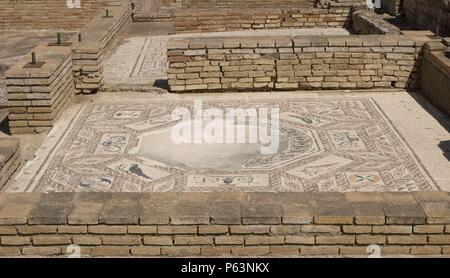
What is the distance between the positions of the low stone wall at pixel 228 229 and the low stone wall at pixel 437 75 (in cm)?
360

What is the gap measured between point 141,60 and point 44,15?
5.38 metres

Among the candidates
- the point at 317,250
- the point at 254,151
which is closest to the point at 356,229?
the point at 317,250

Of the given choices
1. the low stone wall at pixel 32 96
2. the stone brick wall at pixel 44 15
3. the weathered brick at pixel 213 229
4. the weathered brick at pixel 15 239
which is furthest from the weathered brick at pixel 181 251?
the stone brick wall at pixel 44 15

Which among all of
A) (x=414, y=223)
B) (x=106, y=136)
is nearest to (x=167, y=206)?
(x=414, y=223)

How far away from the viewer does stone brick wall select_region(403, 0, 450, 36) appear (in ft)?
31.1

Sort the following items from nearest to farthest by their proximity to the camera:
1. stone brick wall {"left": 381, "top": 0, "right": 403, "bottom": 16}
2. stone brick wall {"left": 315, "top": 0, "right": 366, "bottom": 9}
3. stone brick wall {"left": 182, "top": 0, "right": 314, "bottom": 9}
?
stone brick wall {"left": 315, "top": 0, "right": 366, "bottom": 9} < stone brick wall {"left": 381, "top": 0, "right": 403, "bottom": 16} < stone brick wall {"left": 182, "top": 0, "right": 314, "bottom": 9}

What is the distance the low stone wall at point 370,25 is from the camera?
30.6 feet

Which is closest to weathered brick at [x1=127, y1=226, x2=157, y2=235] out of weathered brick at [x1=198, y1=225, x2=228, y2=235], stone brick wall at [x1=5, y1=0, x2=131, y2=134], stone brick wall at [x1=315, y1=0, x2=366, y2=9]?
weathered brick at [x1=198, y1=225, x2=228, y2=235]

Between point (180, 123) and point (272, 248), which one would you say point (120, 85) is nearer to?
point (180, 123)

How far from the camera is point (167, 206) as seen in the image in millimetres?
3508

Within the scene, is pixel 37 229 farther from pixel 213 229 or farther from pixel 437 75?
pixel 437 75

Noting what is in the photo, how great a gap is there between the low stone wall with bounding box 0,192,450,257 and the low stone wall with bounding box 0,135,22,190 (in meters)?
1.44

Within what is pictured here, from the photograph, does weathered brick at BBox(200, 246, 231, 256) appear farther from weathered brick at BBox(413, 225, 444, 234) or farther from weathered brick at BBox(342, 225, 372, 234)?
weathered brick at BBox(413, 225, 444, 234)
